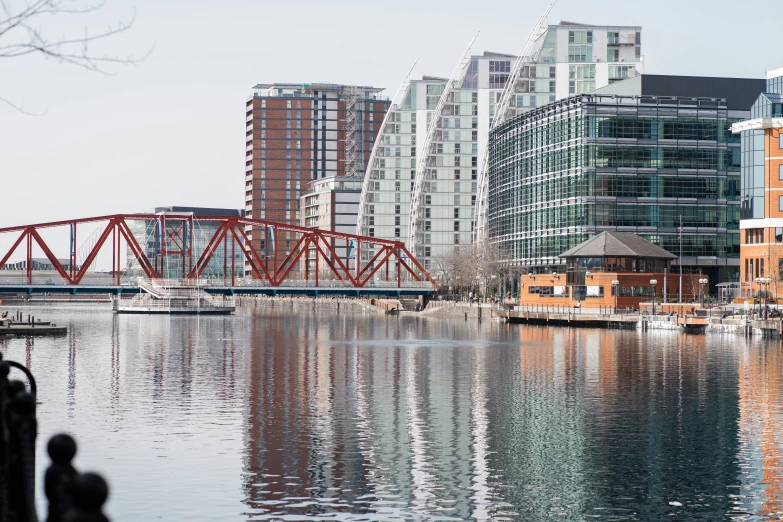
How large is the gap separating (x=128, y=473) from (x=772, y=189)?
11328 centimetres

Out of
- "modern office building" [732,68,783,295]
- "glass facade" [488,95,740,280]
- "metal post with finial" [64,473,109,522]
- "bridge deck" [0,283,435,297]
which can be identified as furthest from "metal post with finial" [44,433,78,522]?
"glass facade" [488,95,740,280]

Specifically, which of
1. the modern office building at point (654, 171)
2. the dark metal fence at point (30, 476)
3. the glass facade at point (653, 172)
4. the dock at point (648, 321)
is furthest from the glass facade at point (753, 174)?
the dark metal fence at point (30, 476)

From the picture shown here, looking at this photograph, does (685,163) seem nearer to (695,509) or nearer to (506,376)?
(506,376)

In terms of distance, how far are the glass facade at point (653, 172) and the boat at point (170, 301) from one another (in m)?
59.5

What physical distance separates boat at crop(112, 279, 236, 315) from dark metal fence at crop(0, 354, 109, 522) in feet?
563

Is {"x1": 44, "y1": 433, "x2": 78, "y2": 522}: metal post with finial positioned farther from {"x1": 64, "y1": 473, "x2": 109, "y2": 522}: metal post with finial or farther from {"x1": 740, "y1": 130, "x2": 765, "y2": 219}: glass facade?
{"x1": 740, "y1": 130, "x2": 765, "y2": 219}: glass facade

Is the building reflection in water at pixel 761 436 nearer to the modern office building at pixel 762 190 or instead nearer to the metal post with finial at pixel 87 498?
the metal post with finial at pixel 87 498

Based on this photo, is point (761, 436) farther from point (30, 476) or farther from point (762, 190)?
point (762, 190)

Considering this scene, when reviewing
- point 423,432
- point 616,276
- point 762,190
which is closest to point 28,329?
point 616,276

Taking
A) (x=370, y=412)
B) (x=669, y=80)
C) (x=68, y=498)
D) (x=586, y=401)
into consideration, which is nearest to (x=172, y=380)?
(x=370, y=412)

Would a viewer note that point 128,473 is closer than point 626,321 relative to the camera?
Yes

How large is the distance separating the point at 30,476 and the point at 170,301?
175 metres

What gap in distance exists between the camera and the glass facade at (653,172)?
15800 cm

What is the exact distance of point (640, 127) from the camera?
6230 inches
